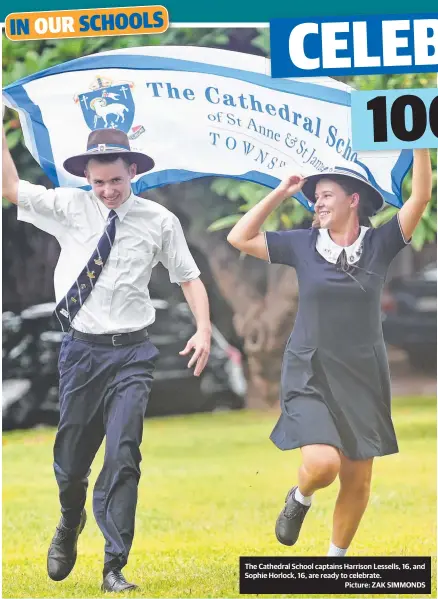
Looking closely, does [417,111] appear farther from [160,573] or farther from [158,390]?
[160,573]

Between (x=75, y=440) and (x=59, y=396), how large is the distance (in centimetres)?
30

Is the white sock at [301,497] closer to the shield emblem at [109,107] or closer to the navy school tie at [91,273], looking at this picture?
the navy school tie at [91,273]

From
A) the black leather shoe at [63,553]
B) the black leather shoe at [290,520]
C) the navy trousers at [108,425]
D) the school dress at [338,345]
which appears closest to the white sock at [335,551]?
the black leather shoe at [290,520]

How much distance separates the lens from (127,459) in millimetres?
6434

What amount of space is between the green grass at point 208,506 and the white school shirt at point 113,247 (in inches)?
29.0

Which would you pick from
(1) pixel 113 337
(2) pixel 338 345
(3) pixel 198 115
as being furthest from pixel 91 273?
(2) pixel 338 345

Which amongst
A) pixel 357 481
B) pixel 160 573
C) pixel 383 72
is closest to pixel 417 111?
pixel 383 72

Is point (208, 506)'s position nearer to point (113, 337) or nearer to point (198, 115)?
point (113, 337)

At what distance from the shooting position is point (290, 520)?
6.69 m

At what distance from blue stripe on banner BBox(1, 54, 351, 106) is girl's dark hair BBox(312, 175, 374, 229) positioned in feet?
1.43

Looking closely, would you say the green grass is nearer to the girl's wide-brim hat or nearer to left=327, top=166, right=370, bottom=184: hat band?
the girl's wide-brim hat

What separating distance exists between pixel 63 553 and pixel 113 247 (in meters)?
1.81

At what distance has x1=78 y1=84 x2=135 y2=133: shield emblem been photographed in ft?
21.8

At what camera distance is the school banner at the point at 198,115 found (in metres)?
6.61
